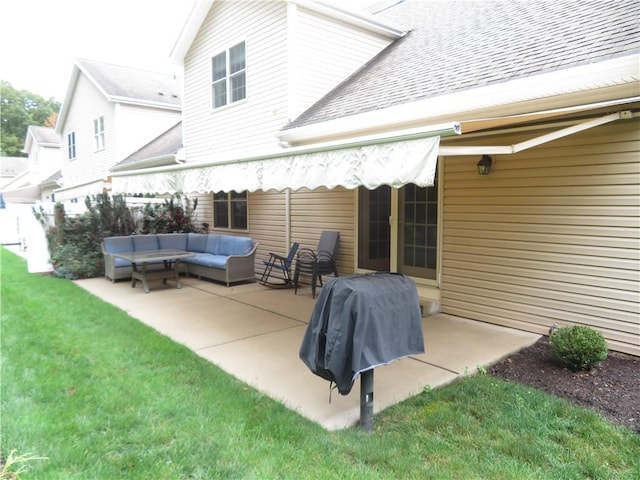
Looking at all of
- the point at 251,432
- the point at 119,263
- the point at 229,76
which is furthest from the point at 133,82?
the point at 251,432

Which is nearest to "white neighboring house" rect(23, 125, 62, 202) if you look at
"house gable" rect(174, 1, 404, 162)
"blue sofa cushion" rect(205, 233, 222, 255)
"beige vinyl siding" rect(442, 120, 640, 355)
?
"house gable" rect(174, 1, 404, 162)

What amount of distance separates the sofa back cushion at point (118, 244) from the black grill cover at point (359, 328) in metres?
7.92

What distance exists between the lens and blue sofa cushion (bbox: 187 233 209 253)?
10.9 m

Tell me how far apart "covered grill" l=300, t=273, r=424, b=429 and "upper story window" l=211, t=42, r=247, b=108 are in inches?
331

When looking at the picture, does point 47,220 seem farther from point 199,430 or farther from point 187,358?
point 199,430

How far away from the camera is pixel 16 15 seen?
13.7 ft

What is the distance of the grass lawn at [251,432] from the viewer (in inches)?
110

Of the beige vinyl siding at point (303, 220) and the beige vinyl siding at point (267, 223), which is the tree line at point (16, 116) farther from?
the beige vinyl siding at point (303, 220)

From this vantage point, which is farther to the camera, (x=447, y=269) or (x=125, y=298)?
(x=125, y=298)

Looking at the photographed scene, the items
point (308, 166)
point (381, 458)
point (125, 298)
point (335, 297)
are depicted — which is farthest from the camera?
point (125, 298)

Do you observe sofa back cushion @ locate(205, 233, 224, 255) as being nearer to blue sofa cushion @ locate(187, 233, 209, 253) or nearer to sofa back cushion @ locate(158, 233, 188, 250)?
blue sofa cushion @ locate(187, 233, 209, 253)

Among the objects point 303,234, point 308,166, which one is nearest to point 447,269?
point 308,166

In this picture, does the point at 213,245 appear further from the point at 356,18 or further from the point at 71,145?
the point at 71,145

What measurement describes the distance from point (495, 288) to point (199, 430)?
14.6 ft
